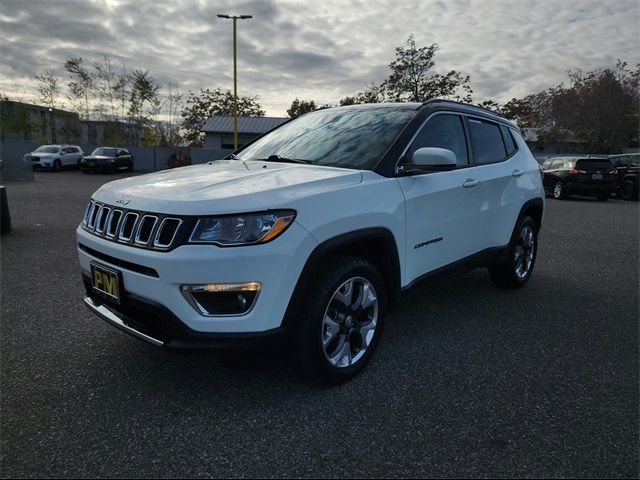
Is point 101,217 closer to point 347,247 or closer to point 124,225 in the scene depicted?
point 124,225

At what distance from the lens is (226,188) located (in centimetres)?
242

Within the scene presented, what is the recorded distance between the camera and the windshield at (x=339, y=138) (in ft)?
10.1

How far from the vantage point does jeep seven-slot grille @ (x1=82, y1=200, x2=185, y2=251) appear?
86.1 inches

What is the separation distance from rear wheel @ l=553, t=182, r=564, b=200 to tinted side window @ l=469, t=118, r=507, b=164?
552 inches

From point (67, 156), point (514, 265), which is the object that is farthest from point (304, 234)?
point (67, 156)

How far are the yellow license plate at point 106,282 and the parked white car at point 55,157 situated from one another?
28.0 m

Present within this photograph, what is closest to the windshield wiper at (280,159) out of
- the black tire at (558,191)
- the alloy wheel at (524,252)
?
the alloy wheel at (524,252)

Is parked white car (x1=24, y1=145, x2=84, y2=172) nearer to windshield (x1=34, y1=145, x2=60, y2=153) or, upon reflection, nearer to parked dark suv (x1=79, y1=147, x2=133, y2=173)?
windshield (x1=34, y1=145, x2=60, y2=153)

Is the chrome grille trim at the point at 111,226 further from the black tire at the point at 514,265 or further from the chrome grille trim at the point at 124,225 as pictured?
the black tire at the point at 514,265

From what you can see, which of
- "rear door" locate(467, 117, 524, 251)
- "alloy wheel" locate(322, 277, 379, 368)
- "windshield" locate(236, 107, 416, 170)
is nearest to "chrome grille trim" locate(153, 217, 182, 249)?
"alloy wheel" locate(322, 277, 379, 368)

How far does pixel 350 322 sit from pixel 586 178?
16322mm

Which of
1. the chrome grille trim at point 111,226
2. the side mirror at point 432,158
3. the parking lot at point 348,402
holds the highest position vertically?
the side mirror at point 432,158

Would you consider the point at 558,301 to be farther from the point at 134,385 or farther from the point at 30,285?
the point at 30,285

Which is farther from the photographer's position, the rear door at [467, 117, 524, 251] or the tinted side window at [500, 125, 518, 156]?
the tinted side window at [500, 125, 518, 156]
